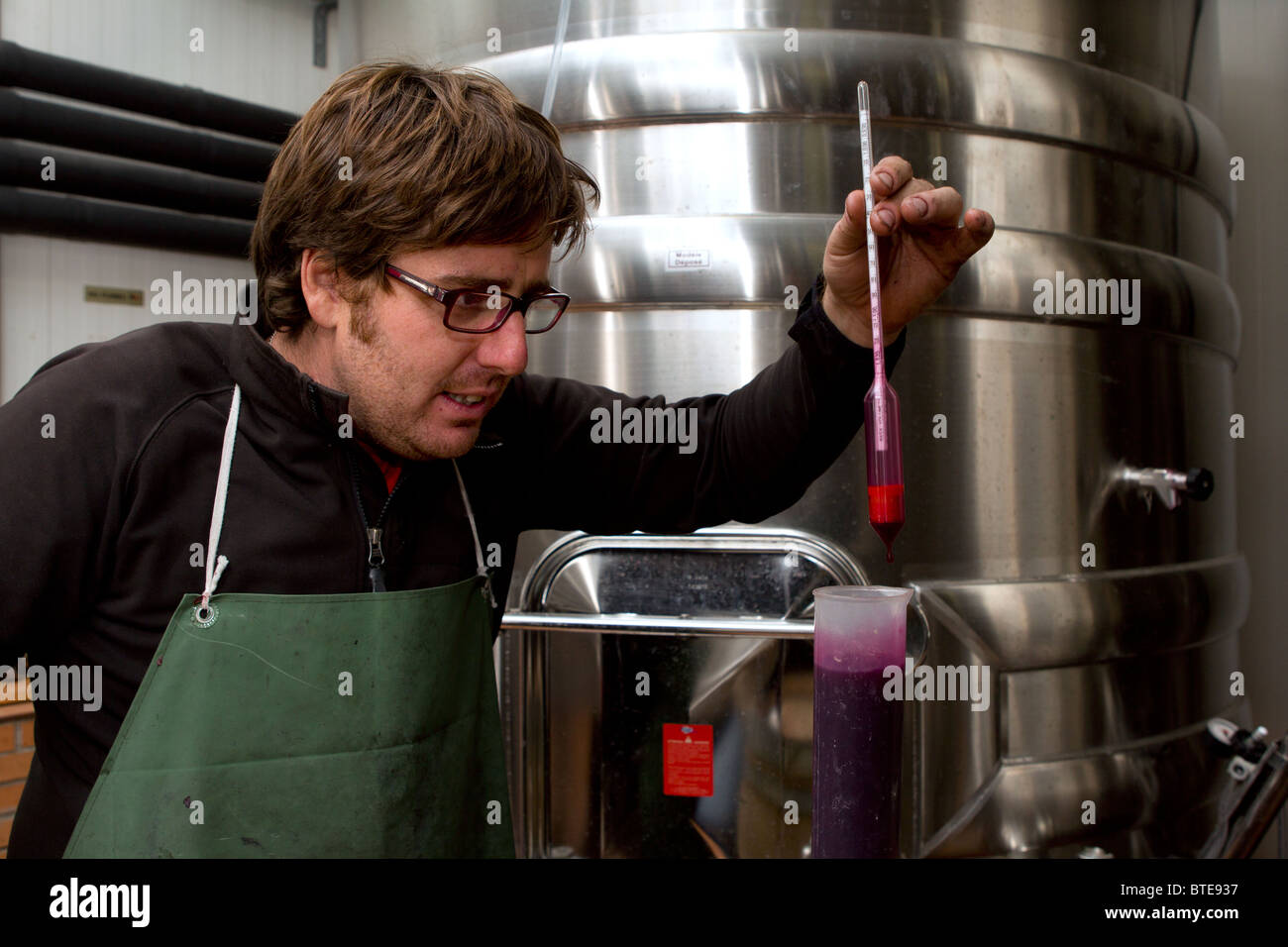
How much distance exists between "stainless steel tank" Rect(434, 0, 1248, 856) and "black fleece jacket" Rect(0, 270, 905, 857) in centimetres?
34

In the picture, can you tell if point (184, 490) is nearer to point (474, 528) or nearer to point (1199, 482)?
point (474, 528)

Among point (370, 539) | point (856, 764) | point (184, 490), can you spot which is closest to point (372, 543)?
point (370, 539)

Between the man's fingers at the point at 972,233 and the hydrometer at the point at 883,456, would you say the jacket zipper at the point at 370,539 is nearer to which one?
the hydrometer at the point at 883,456

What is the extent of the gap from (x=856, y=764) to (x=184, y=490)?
30.3 inches

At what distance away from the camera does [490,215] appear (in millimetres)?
1043

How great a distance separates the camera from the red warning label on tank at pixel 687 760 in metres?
1.52

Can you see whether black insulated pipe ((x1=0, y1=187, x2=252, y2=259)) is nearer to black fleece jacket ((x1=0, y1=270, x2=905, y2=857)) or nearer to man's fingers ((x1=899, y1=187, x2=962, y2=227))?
black fleece jacket ((x1=0, y1=270, x2=905, y2=857))

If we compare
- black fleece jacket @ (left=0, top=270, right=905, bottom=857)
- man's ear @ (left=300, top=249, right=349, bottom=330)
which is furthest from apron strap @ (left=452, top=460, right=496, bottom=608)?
man's ear @ (left=300, top=249, right=349, bottom=330)

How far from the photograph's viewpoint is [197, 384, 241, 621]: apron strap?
1.03m

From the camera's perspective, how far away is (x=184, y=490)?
3.45 feet

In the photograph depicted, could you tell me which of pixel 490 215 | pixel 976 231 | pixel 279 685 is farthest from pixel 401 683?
pixel 976 231

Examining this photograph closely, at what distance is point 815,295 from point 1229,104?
208 cm

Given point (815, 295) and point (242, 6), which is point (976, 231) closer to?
point (815, 295)

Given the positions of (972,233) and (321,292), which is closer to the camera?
(972,233)
